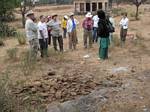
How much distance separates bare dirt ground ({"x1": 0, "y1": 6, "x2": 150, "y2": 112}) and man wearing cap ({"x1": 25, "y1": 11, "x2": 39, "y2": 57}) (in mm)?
534

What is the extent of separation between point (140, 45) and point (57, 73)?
689 centimetres

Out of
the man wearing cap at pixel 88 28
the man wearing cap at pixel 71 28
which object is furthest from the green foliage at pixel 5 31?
the man wearing cap at pixel 71 28

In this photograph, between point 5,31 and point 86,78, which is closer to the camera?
Answer: point 86,78

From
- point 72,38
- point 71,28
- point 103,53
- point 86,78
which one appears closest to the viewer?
point 86,78

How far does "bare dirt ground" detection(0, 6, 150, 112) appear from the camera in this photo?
10320mm

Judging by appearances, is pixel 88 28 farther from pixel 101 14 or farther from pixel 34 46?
pixel 34 46

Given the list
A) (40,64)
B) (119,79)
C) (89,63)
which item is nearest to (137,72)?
Result: (119,79)

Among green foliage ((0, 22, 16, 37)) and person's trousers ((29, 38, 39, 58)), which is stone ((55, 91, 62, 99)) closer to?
person's trousers ((29, 38, 39, 58))

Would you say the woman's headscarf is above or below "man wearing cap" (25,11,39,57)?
above

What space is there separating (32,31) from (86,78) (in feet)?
10.9

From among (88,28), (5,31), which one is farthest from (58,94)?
(5,31)

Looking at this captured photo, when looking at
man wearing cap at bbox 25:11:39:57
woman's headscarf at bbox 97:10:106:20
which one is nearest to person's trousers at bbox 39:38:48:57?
man wearing cap at bbox 25:11:39:57

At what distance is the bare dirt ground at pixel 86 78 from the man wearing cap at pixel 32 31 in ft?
1.75

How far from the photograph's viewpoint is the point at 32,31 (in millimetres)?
14914
